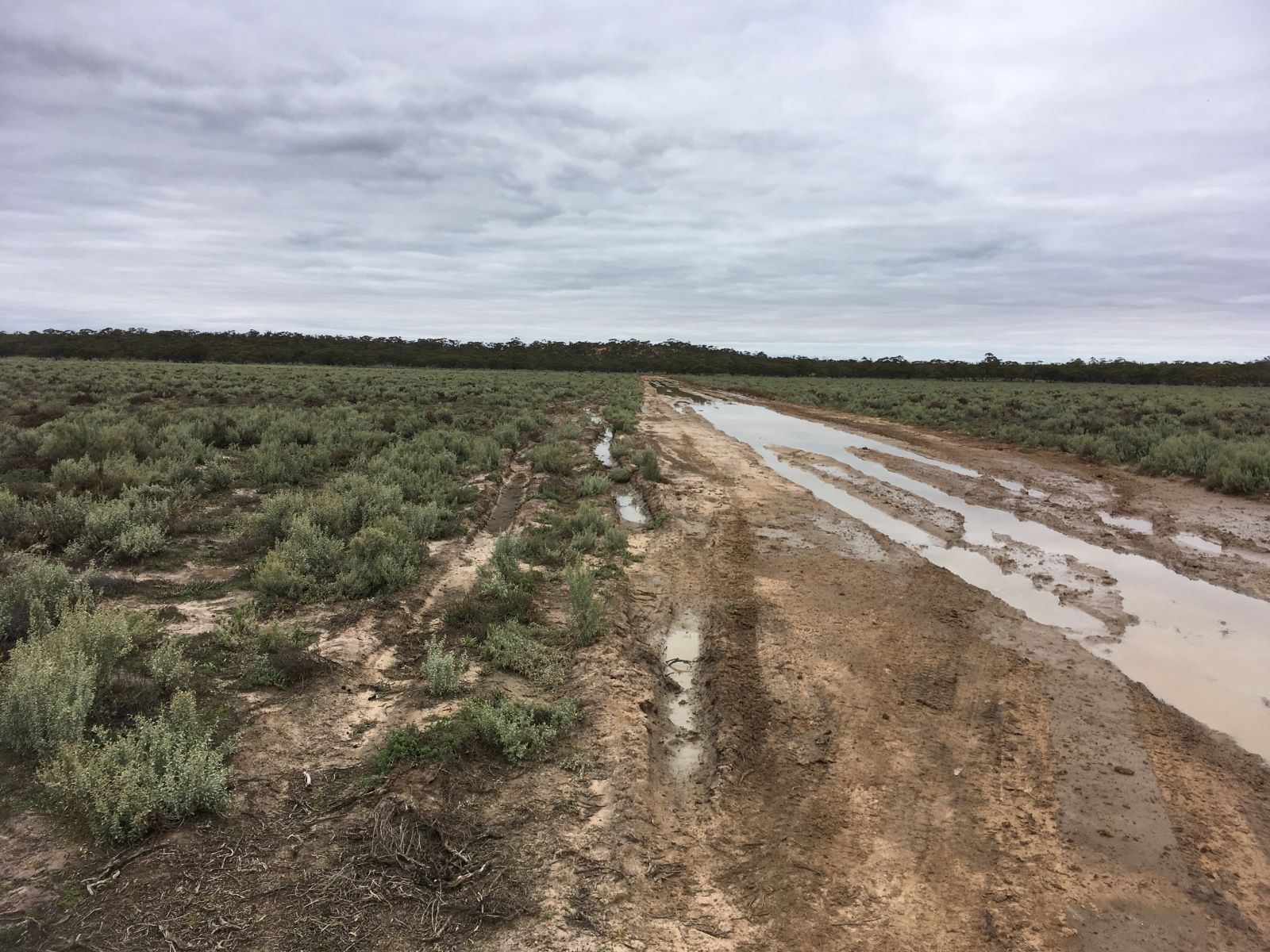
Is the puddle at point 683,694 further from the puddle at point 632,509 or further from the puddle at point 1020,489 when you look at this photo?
the puddle at point 1020,489

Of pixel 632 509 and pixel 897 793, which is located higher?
pixel 632 509

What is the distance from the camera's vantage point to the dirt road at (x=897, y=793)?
336 centimetres

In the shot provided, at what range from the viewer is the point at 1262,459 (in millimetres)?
13391

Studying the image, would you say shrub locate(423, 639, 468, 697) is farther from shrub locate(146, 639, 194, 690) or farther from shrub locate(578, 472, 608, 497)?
shrub locate(578, 472, 608, 497)

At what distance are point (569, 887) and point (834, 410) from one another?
1317 inches

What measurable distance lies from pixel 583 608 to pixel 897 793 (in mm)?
3527

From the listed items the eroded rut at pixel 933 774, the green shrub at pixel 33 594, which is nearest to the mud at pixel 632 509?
the eroded rut at pixel 933 774

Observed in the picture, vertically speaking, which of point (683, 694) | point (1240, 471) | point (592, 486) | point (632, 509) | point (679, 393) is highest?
point (679, 393)

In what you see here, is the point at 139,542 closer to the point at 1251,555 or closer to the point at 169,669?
the point at 169,669

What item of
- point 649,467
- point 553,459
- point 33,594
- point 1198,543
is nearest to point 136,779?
point 33,594

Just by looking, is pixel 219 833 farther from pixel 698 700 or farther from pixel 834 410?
pixel 834 410

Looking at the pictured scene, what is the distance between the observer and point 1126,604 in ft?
25.2

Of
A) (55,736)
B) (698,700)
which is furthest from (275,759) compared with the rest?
(698,700)

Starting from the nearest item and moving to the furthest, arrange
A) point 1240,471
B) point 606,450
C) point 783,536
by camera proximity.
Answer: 1. point 783,536
2. point 1240,471
3. point 606,450
